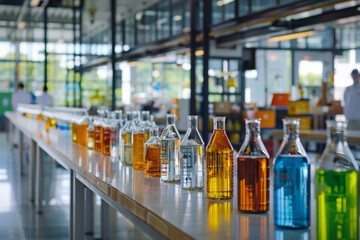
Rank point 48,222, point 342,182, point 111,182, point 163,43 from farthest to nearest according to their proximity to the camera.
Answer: point 163,43
point 48,222
point 111,182
point 342,182

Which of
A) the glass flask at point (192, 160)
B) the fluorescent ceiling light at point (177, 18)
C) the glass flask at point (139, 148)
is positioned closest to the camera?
the glass flask at point (192, 160)

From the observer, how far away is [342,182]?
1070 millimetres

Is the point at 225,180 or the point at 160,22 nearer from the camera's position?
the point at 225,180

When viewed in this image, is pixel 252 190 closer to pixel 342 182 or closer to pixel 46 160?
pixel 342 182

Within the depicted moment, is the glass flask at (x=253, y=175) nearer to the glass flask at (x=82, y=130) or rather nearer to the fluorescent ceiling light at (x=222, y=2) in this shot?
the glass flask at (x=82, y=130)

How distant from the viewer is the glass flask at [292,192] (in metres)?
1.22

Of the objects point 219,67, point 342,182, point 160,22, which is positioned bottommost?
point 342,182

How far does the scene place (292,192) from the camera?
1.22 metres

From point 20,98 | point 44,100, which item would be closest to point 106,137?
point 44,100

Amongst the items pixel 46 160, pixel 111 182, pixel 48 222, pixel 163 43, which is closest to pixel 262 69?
pixel 163 43

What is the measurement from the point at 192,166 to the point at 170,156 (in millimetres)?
186

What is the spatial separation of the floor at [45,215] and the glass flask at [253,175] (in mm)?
3091

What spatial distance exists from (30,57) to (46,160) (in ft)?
40.8

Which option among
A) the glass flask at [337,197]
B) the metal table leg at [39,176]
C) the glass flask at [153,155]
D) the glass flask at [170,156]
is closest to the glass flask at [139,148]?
the glass flask at [153,155]
